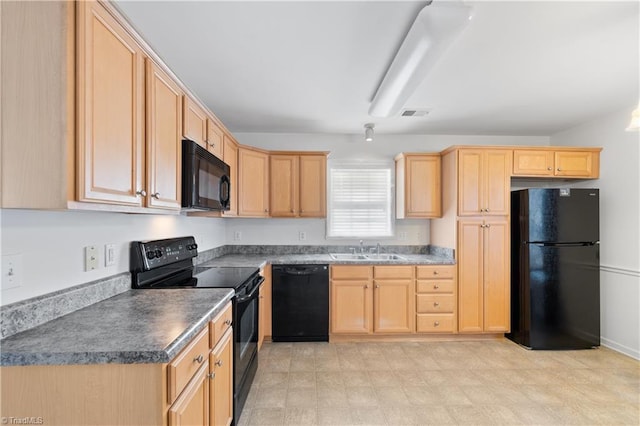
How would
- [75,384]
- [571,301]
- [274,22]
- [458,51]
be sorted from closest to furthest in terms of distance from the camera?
[75,384] < [274,22] < [458,51] < [571,301]

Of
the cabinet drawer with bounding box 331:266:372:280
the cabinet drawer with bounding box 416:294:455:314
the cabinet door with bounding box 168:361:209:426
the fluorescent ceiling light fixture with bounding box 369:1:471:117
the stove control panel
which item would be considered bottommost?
the cabinet drawer with bounding box 416:294:455:314

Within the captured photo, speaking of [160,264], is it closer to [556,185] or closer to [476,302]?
[476,302]

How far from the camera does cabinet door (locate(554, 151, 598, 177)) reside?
10.9 feet

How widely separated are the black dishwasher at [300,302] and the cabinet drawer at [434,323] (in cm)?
101

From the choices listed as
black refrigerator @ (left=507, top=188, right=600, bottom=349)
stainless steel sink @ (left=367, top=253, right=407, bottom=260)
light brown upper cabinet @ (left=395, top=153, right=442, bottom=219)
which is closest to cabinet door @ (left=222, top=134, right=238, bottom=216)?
stainless steel sink @ (left=367, top=253, right=407, bottom=260)

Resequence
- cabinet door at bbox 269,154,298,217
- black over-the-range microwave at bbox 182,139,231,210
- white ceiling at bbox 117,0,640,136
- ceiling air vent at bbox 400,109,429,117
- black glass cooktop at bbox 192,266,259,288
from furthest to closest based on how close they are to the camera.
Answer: cabinet door at bbox 269,154,298,217 → ceiling air vent at bbox 400,109,429,117 → black glass cooktop at bbox 192,266,259,288 → black over-the-range microwave at bbox 182,139,231,210 → white ceiling at bbox 117,0,640,136

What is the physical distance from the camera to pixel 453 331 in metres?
3.32

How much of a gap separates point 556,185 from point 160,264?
4449mm

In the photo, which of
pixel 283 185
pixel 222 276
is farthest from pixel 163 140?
pixel 283 185

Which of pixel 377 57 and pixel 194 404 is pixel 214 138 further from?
pixel 194 404

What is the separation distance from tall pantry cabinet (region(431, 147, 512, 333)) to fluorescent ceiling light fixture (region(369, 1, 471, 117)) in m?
1.39

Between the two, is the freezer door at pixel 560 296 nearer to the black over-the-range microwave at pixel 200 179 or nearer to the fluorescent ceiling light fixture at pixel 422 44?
the fluorescent ceiling light fixture at pixel 422 44

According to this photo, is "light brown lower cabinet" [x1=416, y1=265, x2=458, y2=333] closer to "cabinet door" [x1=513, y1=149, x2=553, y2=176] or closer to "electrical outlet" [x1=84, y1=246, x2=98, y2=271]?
"cabinet door" [x1=513, y1=149, x2=553, y2=176]

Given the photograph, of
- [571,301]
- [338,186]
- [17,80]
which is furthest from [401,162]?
[17,80]
